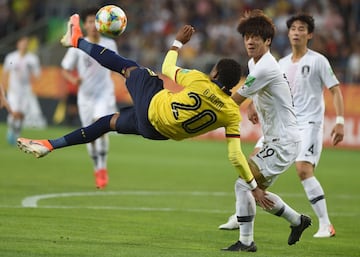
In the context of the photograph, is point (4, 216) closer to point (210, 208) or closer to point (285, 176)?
point (210, 208)

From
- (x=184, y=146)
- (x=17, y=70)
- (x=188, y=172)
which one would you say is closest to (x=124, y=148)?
(x=184, y=146)

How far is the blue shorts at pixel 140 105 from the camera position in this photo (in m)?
9.02

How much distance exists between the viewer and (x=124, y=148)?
23.9 meters

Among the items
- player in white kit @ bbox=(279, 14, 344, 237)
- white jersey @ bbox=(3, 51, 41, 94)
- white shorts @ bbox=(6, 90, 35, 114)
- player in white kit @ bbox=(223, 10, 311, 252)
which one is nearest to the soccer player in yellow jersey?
player in white kit @ bbox=(223, 10, 311, 252)

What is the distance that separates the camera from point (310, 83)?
10.8 meters

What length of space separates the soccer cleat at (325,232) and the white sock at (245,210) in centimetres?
162

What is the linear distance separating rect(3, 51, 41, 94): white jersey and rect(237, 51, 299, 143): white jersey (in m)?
16.1

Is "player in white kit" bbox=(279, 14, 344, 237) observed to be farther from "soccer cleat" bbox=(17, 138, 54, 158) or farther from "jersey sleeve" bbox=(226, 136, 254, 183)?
"soccer cleat" bbox=(17, 138, 54, 158)

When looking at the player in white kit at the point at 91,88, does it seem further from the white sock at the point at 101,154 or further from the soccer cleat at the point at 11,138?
the soccer cleat at the point at 11,138

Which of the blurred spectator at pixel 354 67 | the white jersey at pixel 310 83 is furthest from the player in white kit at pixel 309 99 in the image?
the blurred spectator at pixel 354 67

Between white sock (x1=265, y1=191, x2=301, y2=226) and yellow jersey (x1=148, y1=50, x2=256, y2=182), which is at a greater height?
yellow jersey (x1=148, y1=50, x2=256, y2=182)

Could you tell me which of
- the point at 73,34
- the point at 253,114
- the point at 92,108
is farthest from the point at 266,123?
the point at 92,108

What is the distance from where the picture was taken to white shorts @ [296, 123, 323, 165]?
34.9 ft

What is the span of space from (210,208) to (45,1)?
2378 cm
